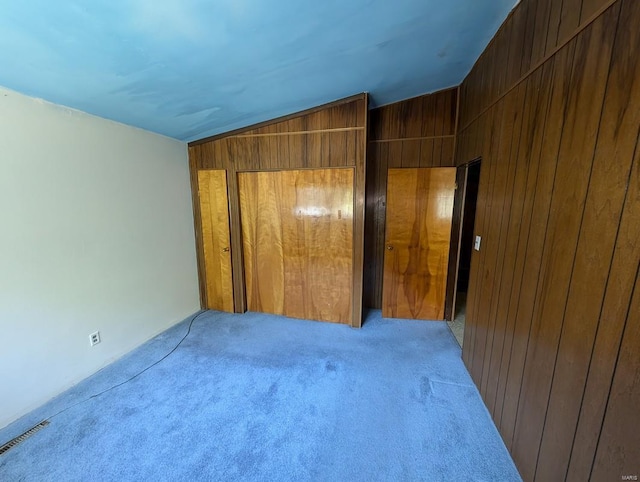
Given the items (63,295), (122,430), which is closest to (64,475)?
(122,430)

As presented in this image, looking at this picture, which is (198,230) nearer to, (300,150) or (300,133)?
(300,150)

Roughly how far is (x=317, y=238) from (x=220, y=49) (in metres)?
1.89

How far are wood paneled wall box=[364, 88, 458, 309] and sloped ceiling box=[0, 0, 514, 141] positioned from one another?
0.53 metres

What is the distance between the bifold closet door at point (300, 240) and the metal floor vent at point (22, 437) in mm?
1969

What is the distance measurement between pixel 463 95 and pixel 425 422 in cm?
301

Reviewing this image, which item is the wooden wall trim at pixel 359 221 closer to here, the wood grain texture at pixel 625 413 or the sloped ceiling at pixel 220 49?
the sloped ceiling at pixel 220 49

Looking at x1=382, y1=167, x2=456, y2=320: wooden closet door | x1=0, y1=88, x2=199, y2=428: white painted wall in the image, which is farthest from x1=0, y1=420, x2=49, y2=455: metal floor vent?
x1=382, y1=167, x2=456, y2=320: wooden closet door

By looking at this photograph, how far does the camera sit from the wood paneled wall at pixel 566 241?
0.81 m

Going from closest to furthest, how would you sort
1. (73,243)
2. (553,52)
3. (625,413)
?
1. (625,413)
2. (553,52)
3. (73,243)

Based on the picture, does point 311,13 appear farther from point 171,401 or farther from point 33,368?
point 33,368

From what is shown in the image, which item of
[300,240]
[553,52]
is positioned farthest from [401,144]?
[553,52]

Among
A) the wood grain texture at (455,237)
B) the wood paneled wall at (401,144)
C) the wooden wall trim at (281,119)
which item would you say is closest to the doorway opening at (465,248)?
the wood grain texture at (455,237)

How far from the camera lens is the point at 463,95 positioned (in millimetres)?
2631

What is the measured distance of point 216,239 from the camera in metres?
3.19
